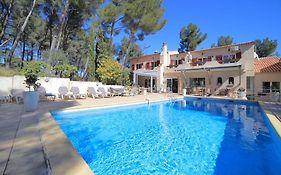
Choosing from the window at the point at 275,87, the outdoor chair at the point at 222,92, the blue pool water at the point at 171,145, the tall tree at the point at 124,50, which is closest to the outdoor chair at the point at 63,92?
the blue pool water at the point at 171,145

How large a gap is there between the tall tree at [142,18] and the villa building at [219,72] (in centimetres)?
365

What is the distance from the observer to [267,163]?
5.11 m

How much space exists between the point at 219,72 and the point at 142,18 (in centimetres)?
1245

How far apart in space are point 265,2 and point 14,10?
27.5m

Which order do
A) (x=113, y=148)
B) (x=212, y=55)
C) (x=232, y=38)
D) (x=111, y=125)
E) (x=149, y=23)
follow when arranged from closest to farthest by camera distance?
(x=113, y=148)
(x=111, y=125)
(x=212, y=55)
(x=149, y=23)
(x=232, y=38)

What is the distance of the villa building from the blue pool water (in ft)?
38.3

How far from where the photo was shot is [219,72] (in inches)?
870

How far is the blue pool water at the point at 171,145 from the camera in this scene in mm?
4746

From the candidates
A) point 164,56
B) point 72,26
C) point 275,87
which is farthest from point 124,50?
point 275,87

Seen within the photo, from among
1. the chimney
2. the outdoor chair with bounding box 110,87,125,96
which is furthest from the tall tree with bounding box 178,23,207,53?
the outdoor chair with bounding box 110,87,125,96

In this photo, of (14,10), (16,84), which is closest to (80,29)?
(14,10)

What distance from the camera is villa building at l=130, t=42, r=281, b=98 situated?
755 inches

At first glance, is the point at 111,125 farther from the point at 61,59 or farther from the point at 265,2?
the point at 265,2

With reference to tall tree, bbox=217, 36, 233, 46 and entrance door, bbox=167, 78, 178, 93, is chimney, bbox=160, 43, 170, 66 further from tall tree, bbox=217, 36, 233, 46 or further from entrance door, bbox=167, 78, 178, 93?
tall tree, bbox=217, 36, 233, 46
